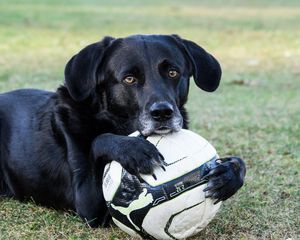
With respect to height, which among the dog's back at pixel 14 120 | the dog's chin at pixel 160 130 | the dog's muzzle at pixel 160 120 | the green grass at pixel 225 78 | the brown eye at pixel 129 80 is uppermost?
the brown eye at pixel 129 80

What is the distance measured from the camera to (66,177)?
5.00 metres

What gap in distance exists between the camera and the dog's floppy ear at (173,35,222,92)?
505cm

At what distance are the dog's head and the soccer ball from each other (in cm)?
33

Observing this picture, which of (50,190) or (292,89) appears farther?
(292,89)

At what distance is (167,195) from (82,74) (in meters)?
1.19

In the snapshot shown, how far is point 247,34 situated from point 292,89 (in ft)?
29.3

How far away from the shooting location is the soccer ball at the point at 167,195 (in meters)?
4.07

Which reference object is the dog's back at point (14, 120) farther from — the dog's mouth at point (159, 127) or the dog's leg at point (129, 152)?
the dog's mouth at point (159, 127)

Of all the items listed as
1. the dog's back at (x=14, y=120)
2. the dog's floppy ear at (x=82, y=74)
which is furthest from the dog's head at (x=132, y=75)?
the dog's back at (x=14, y=120)

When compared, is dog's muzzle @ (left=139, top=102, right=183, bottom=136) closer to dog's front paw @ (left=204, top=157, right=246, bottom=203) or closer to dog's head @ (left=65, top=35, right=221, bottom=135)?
dog's head @ (left=65, top=35, right=221, bottom=135)

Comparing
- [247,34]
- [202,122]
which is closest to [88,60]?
[202,122]

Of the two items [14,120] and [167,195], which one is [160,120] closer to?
[167,195]

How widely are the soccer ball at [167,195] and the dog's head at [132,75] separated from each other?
1.08ft

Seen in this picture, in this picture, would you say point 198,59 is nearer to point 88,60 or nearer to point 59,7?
point 88,60
